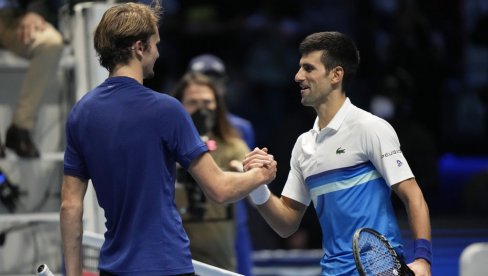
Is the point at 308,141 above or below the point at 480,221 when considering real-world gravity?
above

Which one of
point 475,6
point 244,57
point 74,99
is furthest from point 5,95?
point 475,6

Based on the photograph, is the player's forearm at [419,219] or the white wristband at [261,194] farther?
the white wristband at [261,194]

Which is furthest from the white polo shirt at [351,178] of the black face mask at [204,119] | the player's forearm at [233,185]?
the black face mask at [204,119]

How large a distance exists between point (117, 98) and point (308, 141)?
102 centimetres

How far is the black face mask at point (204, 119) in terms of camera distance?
23.3 feet

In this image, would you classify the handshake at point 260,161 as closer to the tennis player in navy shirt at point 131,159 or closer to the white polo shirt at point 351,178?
the white polo shirt at point 351,178

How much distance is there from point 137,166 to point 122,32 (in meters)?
0.48

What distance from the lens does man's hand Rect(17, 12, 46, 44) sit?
7.06 m

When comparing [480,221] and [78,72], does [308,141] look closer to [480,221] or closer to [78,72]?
[78,72]

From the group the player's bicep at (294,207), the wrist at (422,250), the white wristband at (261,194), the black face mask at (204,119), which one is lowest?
the wrist at (422,250)

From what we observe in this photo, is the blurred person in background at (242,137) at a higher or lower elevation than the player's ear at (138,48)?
lower

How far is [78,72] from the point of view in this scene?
277 inches

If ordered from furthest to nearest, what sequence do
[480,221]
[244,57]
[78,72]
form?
[244,57], [480,221], [78,72]

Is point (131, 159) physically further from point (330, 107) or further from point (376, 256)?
point (330, 107)
